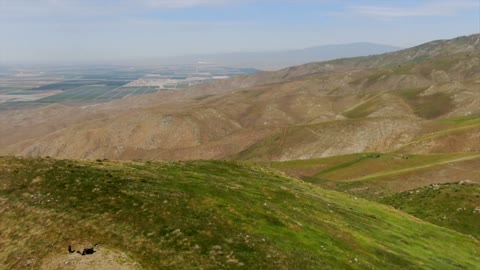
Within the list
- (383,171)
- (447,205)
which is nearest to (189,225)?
(447,205)

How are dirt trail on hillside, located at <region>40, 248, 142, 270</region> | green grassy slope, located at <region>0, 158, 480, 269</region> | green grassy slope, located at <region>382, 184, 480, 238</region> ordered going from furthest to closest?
1. green grassy slope, located at <region>382, 184, 480, 238</region>
2. green grassy slope, located at <region>0, 158, 480, 269</region>
3. dirt trail on hillside, located at <region>40, 248, 142, 270</region>

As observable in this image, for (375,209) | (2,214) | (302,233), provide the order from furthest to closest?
(375,209) → (302,233) → (2,214)

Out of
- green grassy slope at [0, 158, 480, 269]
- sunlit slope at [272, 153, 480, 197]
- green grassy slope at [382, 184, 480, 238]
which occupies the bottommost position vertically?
sunlit slope at [272, 153, 480, 197]

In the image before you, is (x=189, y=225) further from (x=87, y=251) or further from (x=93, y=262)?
(x=93, y=262)

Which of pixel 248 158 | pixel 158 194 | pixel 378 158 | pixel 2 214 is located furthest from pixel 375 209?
pixel 248 158

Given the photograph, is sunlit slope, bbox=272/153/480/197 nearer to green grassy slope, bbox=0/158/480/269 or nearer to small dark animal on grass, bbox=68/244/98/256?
green grassy slope, bbox=0/158/480/269

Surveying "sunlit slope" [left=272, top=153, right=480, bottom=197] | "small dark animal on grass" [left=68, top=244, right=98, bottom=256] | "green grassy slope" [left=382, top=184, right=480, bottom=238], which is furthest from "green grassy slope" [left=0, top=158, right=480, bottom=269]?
"sunlit slope" [left=272, top=153, right=480, bottom=197]

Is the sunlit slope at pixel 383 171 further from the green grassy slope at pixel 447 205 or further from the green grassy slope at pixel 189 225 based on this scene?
the green grassy slope at pixel 189 225

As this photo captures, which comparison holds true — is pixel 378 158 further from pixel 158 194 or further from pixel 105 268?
pixel 105 268
